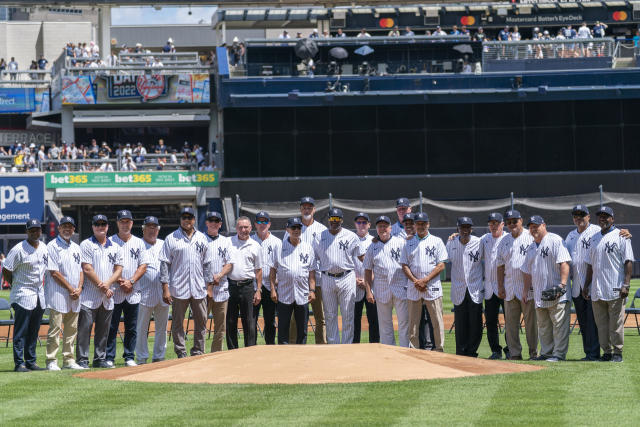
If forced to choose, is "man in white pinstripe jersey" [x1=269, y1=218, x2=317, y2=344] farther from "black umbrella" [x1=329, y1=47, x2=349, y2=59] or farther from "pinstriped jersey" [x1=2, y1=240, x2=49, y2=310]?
"black umbrella" [x1=329, y1=47, x2=349, y2=59]

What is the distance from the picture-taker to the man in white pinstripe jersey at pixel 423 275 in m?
14.2

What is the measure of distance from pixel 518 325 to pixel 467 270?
985mm

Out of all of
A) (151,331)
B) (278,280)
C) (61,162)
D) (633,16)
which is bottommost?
(151,331)

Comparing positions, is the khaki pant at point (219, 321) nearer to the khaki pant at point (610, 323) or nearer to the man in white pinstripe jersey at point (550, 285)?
the man in white pinstripe jersey at point (550, 285)

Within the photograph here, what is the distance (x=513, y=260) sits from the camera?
14031 mm

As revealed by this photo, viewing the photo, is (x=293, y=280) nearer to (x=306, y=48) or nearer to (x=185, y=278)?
(x=185, y=278)

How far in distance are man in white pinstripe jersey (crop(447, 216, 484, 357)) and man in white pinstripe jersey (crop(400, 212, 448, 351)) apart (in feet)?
0.75

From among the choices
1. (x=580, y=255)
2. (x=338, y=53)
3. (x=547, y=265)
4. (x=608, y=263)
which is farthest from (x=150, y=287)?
(x=338, y=53)

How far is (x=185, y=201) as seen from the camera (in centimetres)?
4469

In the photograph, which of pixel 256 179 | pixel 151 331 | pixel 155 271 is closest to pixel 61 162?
pixel 256 179

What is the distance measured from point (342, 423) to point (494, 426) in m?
1.24

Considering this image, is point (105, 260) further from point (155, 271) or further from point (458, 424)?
point (458, 424)

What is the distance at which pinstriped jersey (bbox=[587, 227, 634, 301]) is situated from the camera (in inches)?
525

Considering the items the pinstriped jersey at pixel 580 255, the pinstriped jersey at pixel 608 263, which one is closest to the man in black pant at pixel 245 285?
the pinstriped jersey at pixel 580 255
